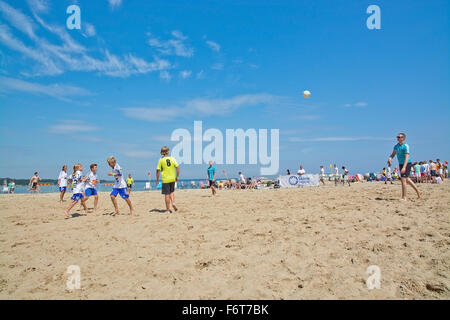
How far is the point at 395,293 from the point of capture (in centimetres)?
251

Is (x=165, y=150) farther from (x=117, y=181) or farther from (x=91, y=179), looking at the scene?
(x=91, y=179)

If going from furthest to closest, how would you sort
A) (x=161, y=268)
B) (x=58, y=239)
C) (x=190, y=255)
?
1. (x=58, y=239)
2. (x=190, y=255)
3. (x=161, y=268)

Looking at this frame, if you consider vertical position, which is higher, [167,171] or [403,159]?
[403,159]

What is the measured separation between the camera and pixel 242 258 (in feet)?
11.0

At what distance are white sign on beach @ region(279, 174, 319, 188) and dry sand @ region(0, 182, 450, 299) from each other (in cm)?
1832

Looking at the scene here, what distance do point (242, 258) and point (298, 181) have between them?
21.3m

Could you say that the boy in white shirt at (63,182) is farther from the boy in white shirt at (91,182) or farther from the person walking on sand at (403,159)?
the person walking on sand at (403,159)

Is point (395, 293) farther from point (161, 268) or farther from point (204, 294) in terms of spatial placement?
point (161, 268)

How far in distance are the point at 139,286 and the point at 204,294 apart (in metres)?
0.77

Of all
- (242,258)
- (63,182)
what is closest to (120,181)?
(242,258)

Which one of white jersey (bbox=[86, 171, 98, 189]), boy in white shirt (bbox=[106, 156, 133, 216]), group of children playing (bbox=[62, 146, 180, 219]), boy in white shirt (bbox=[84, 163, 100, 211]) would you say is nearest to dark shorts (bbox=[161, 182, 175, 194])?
group of children playing (bbox=[62, 146, 180, 219])

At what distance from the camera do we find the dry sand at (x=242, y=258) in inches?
105
